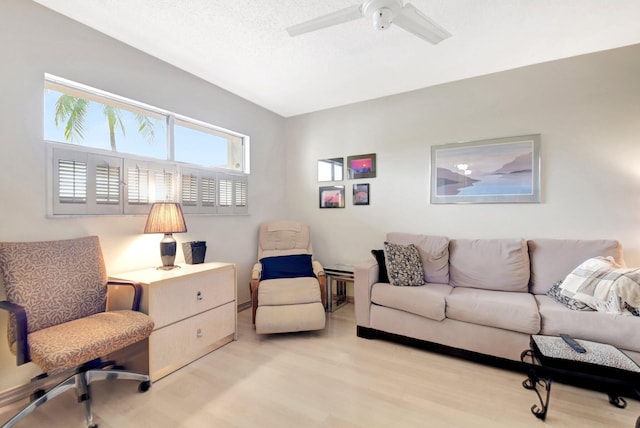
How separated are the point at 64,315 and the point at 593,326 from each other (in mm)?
3431

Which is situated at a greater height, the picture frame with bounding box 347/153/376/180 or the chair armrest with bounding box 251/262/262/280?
the picture frame with bounding box 347/153/376/180

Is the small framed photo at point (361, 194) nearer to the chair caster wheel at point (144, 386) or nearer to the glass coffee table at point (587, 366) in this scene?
the glass coffee table at point (587, 366)

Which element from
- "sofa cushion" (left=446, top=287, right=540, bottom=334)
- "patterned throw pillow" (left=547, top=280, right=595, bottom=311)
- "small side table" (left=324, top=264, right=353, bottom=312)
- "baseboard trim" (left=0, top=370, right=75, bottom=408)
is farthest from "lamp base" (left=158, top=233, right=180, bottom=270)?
"patterned throw pillow" (left=547, top=280, right=595, bottom=311)

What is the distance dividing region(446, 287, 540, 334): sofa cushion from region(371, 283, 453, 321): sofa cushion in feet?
0.27

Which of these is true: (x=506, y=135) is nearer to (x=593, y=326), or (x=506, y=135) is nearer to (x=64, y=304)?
(x=593, y=326)

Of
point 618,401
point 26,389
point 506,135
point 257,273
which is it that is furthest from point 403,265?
point 26,389

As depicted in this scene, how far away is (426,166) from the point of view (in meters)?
3.13

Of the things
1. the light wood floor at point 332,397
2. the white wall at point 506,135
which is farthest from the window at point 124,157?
the white wall at point 506,135

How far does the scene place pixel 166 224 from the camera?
2227 mm

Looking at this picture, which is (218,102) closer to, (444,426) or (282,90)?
(282,90)

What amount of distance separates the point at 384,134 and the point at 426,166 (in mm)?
654

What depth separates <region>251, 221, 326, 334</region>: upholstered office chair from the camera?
97.8 inches

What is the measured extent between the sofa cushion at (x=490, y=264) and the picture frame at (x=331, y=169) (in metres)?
1.66

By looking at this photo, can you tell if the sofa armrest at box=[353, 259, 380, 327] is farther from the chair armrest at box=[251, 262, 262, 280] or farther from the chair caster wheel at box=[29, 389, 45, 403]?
the chair caster wheel at box=[29, 389, 45, 403]
